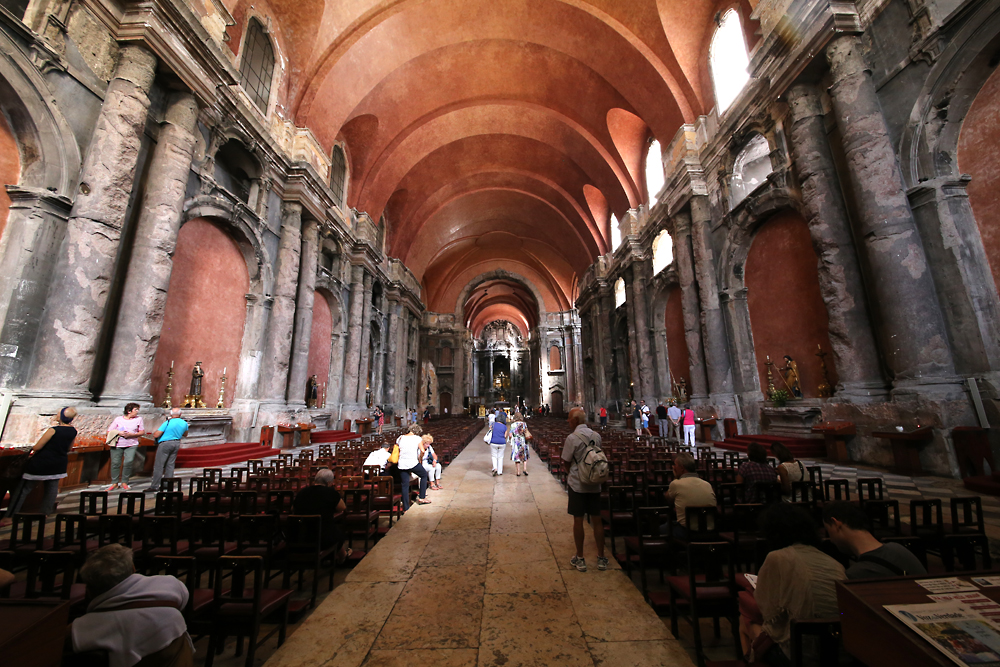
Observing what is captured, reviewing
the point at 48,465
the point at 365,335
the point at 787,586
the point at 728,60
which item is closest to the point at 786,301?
the point at 728,60

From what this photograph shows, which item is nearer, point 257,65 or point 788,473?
point 788,473

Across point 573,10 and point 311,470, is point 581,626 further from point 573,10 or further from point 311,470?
point 573,10

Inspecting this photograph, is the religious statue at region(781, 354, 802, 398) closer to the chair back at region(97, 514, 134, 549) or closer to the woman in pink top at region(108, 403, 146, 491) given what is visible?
the chair back at region(97, 514, 134, 549)

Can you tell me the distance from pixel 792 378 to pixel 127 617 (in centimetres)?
1104

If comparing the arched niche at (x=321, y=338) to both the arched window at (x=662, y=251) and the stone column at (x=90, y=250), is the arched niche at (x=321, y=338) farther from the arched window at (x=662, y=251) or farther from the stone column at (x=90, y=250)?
the arched window at (x=662, y=251)

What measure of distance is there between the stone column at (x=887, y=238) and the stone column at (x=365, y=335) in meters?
16.5

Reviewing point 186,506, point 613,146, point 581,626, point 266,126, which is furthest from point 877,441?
point 266,126

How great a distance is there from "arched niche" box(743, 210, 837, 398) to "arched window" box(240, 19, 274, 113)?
1458 cm

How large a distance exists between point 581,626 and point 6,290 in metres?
8.39

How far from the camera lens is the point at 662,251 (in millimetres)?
16047

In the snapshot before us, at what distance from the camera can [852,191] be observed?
7.02 metres

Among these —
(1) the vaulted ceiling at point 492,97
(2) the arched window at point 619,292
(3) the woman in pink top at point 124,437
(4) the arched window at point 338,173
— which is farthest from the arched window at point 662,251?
(3) the woman in pink top at point 124,437

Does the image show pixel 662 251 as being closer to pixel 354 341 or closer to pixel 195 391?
pixel 354 341

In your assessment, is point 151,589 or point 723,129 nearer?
point 151,589
